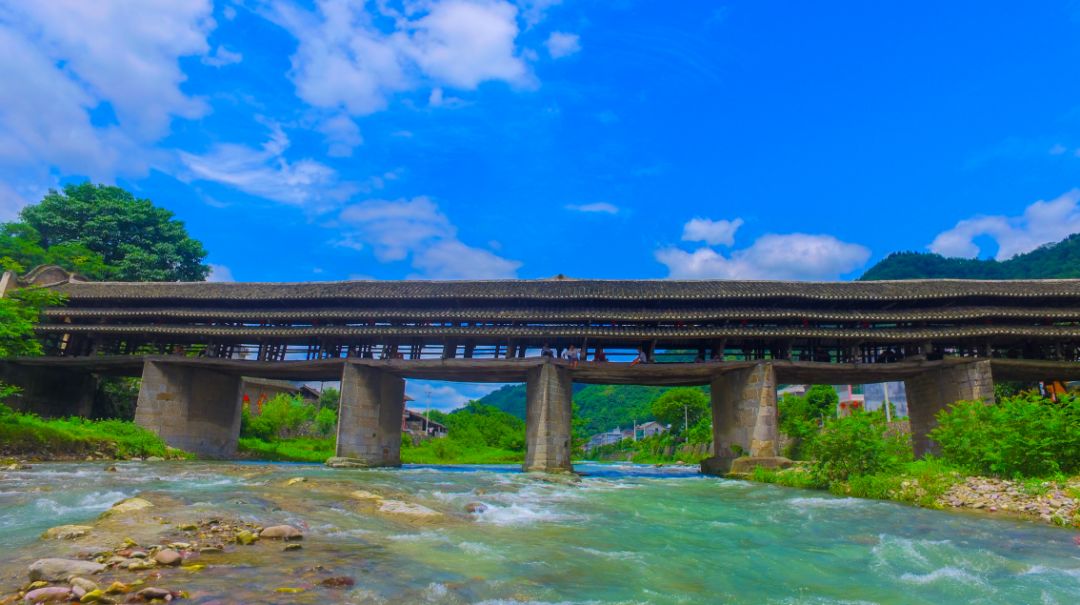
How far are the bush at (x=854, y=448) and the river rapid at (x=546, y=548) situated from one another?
297cm

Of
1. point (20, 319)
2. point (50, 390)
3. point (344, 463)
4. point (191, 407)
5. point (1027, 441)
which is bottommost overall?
point (344, 463)

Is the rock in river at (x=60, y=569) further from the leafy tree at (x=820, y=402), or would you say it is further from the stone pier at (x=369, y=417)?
the leafy tree at (x=820, y=402)

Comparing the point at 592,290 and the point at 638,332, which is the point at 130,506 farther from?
the point at 592,290

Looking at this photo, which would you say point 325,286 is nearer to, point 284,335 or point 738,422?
point 284,335

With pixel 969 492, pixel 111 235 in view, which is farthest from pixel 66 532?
pixel 111 235

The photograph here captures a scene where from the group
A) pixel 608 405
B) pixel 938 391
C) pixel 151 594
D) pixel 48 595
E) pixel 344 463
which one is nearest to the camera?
pixel 48 595

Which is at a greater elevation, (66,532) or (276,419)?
(276,419)

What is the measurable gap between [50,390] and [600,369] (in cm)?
2572

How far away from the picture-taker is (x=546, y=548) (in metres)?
7.60

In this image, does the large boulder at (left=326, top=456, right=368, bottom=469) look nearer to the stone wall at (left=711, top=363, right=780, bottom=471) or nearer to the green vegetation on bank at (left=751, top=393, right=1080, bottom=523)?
the stone wall at (left=711, top=363, right=780, bottom=471)

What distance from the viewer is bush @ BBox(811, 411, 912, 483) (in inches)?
610

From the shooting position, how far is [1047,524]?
10.0 metres

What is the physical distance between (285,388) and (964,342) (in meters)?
47.5

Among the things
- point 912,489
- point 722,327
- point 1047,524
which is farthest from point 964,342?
point 1047,524
